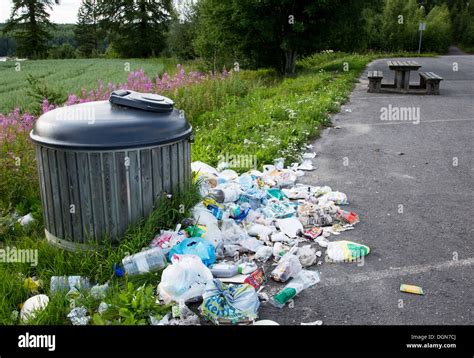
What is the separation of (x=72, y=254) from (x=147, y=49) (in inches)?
1851

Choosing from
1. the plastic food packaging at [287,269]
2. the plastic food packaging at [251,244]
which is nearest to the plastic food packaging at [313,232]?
the plastic food packaging at [251,244]

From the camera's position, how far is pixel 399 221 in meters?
4.74

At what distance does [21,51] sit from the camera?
161 ft

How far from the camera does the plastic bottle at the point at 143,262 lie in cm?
359

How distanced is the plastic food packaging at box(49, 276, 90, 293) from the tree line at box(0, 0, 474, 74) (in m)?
14.3

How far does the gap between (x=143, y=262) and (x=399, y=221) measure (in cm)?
255

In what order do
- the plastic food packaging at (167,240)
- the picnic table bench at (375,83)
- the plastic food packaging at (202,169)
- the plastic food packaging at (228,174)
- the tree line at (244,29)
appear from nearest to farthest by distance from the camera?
the plastic food packaging at (167,240), the plastic food packaging at (202,169), the plastic food packaging at (228,174), the picnic table bench at (375,83), the tree line at (244,29)

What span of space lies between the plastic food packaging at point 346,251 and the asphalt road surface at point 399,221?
0.08 meters

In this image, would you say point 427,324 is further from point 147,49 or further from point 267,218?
point 147,49

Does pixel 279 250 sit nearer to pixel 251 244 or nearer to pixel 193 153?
pixel 251 244

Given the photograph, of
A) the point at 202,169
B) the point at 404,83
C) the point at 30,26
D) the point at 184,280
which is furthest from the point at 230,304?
the point at 30,26

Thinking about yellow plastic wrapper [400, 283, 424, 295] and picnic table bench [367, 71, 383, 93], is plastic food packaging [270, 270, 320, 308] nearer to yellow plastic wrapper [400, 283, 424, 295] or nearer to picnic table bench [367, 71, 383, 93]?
yellow plastic wrapper [400, 283, 424, 295]

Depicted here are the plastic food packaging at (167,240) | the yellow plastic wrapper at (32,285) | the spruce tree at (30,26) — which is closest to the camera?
the yellow plastic wrapper at (32,285)

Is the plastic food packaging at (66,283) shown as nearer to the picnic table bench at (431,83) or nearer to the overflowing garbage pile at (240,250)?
the overflowing garbage pile at (240,250)
